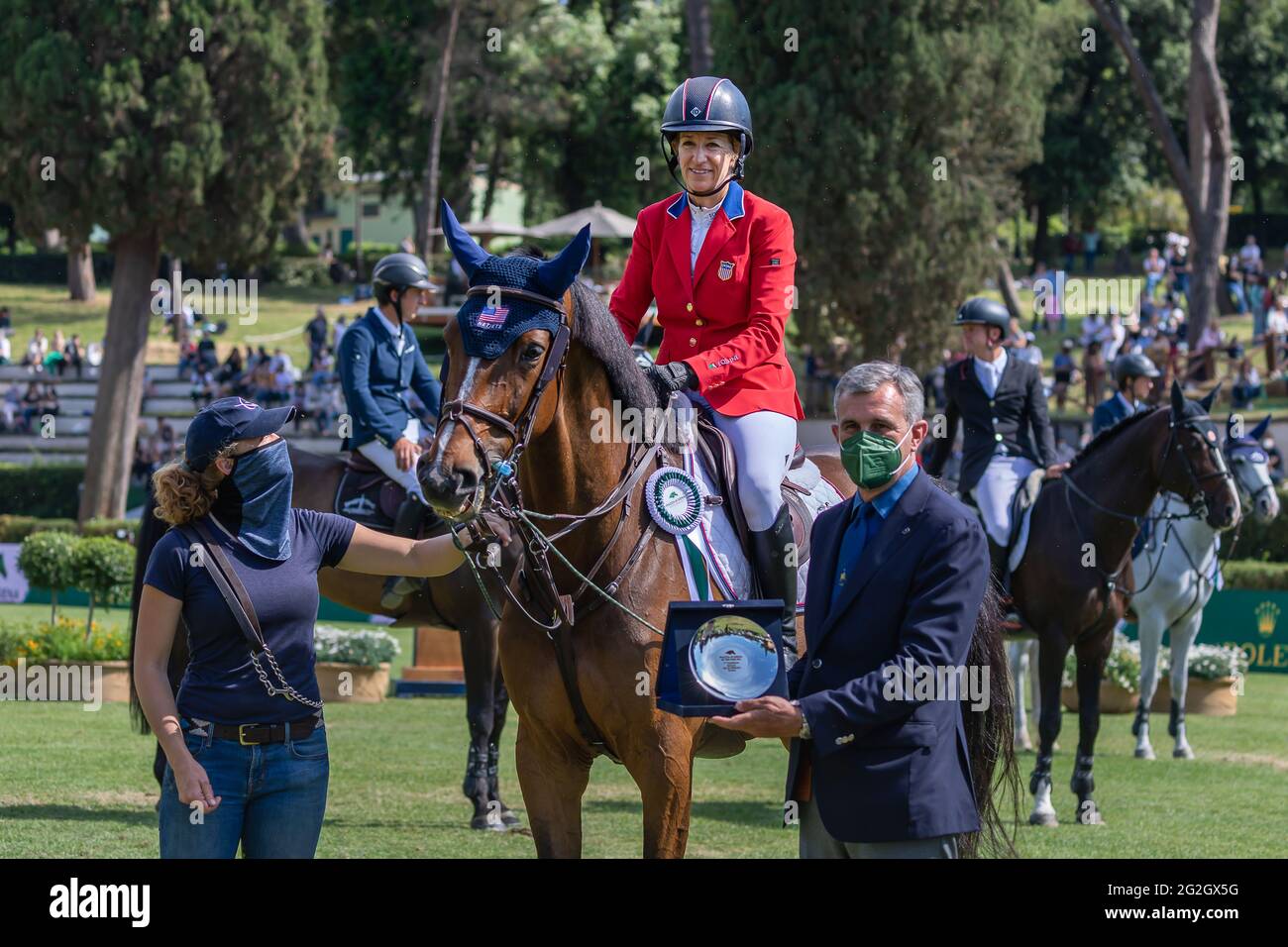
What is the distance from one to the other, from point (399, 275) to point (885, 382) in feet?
20.1

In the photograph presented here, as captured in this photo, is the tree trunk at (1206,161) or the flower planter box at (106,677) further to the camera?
the tree trunk at (1206,161)

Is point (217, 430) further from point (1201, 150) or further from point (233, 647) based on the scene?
point (1201, 150)

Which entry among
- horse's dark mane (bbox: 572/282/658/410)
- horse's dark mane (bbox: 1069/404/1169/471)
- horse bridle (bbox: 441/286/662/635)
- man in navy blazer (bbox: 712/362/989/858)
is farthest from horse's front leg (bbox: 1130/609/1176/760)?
man in navy blazer (bbox: 712/362/989/858)

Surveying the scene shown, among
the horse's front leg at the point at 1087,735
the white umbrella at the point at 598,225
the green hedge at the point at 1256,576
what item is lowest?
the green hedge at the point at 1256,576

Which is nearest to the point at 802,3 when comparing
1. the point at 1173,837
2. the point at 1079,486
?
the point at 1079,486

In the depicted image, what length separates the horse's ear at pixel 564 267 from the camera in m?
5.40

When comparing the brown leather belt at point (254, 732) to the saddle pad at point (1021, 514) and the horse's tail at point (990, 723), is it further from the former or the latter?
the saddle pad at point (1021, 514)

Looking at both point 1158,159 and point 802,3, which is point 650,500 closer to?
point 802,3

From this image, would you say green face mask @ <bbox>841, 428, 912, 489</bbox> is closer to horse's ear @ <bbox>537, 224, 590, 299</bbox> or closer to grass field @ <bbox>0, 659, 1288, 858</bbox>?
horse's ear @ <bbox>537, 224, 590, 299</bbox>

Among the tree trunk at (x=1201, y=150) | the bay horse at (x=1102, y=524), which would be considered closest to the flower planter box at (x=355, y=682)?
the bay horse at (x=1102, y=524)

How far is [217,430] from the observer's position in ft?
16.6

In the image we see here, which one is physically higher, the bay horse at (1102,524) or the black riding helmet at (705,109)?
the black riding helmet at (705,109)

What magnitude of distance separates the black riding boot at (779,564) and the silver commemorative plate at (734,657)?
199 cm

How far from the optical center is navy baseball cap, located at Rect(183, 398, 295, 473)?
5066 millimetres
